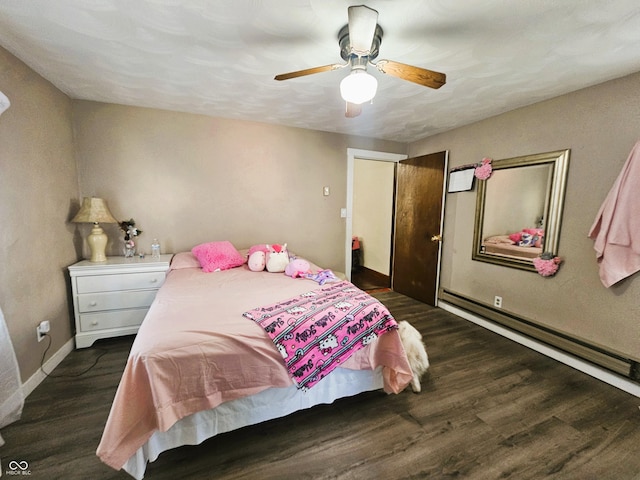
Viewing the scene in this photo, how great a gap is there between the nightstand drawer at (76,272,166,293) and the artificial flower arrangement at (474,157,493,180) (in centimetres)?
338

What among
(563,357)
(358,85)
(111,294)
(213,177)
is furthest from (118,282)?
(563,357)

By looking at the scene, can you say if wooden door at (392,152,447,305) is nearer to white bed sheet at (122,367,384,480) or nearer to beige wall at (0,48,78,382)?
white bed sheet at (122,367,384,480)

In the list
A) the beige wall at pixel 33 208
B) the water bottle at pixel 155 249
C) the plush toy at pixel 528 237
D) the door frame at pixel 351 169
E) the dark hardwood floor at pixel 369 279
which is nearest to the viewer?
the beige wall at pixel 33 208

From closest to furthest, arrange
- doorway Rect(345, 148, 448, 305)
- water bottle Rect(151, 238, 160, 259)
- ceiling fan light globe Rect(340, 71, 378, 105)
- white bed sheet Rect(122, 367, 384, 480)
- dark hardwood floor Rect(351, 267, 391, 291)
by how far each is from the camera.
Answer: white bed sheet Rect(122, 367, 384, 480) → ceiling fan light globe Rect(340, 71, 378, 105) → water bottle Rect(151, 238, 160, 259) → doorway Rect(345, 148, 448, 305) → dark hardwood floor Rect(351, 267, 391, 291)

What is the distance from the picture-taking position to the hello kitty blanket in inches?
54.3

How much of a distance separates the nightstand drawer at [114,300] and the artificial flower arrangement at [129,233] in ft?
1.58

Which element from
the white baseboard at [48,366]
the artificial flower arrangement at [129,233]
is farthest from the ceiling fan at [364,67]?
the white baseboard at [48,366]

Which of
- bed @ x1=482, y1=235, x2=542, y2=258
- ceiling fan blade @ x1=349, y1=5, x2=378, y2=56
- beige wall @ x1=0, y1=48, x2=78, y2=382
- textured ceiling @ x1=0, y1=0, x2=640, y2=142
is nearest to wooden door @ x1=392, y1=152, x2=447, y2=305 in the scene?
bed @ x1=482, y1=235, x2=542, y2=258

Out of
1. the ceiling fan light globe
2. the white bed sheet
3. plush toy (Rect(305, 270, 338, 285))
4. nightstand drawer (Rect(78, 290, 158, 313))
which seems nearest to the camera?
the white bed sheet

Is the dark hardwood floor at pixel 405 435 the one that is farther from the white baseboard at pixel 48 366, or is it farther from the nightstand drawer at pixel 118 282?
the nightstand drawer at pixel 118 282

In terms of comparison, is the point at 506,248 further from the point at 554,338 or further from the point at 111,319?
the point at 111,319

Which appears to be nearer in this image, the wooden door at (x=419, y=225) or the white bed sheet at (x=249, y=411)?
the white bed sheet at (x=249, y=411)

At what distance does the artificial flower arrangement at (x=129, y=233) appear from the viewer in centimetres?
261

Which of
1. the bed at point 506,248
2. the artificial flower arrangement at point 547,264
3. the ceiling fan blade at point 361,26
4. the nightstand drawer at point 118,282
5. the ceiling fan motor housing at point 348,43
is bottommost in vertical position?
the nightstand drawer at point 118,282
